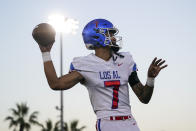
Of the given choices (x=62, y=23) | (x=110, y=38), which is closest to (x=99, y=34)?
(x=110, y=38)

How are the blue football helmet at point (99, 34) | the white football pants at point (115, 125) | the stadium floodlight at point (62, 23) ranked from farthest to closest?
the stadium floodlight at point (62, 23) → the blue football helmet at point (99, 34) → the white football pants at point (115, 125)

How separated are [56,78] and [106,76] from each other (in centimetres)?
60

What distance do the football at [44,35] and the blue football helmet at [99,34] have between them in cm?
46

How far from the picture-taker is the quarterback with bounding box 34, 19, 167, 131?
4102mm

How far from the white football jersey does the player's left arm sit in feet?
0.76

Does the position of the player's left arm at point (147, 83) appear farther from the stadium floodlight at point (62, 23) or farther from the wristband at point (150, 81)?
the stadium floodlight at point (62, 23)

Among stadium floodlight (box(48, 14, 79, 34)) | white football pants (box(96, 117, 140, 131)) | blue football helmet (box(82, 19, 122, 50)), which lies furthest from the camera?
stadium floodlight (box(48, 14, 79, 34))

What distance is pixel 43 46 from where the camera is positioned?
427 cm

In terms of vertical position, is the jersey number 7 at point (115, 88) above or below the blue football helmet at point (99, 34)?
below

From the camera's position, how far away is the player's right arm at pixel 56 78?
13.3ft

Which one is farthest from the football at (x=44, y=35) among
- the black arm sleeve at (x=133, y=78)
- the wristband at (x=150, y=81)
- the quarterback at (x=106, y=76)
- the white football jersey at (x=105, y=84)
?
the wristband at (x=150, y=81)

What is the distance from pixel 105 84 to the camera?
13.8 feet

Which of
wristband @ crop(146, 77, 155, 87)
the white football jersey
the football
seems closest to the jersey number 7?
the white football jersey

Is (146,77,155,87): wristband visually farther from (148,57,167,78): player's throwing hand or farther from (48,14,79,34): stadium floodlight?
(48,14,79,34): stadium floodlight
